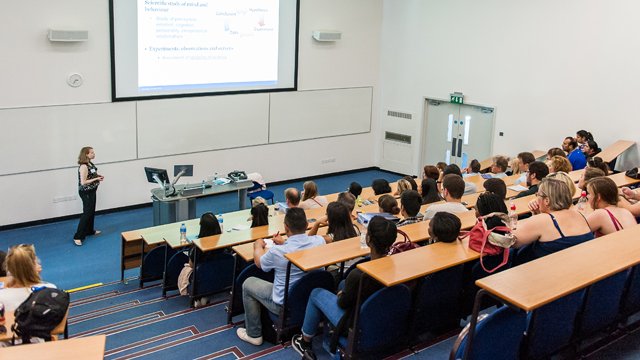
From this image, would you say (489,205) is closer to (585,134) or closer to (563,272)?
(563,272)

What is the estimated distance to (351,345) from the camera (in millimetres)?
4348

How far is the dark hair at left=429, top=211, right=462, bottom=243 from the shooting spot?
4672 millimetres

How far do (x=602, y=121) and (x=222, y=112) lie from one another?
6492mm

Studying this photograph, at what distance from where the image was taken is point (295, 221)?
17.1 feet

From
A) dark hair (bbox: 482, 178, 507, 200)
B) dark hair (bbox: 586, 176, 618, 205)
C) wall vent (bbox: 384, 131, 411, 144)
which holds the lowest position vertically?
wall vent (bbox: 384, 131, 411, 144)

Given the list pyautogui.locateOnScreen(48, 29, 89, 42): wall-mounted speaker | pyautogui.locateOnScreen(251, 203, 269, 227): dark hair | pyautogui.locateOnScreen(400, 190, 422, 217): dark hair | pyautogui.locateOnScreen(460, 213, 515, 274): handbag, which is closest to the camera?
pyautogui.locateOnScreen(460, 213, 515, 274): handbag

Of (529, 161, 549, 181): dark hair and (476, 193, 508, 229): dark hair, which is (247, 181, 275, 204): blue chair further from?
(476, 193, 508, 229): dark hair

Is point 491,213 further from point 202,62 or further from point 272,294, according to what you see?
point 202,62

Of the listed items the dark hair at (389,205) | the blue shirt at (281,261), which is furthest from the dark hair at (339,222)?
the dark hair at (389,205)

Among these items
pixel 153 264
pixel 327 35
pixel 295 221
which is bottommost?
pixel 153 264

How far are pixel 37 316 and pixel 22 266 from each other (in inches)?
20.9

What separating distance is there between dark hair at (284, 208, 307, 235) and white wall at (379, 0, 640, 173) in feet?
22.8

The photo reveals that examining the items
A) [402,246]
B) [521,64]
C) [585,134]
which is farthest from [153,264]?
[521,64]

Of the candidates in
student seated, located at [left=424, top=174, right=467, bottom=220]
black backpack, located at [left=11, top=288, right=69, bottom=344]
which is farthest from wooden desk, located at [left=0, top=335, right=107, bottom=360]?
student seated, located at [left=424, top=174, right=467, bottom=220]
